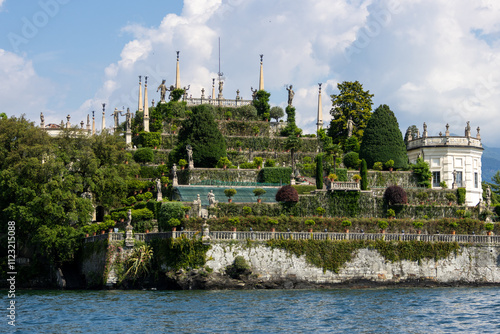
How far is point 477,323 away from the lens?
47.8 m

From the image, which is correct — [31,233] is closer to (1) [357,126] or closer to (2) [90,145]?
(2) [90,145]

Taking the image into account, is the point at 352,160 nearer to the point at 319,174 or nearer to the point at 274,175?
the point at 274,175

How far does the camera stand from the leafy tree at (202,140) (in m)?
88.9

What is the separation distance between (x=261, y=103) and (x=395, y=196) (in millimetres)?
31431

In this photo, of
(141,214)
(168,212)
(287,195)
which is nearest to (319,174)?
(287,195)

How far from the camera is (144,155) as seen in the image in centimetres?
9162

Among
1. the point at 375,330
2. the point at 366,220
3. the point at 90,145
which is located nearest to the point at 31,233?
the point at 90,145

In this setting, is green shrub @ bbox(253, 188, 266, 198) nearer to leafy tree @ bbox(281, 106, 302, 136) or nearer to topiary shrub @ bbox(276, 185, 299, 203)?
topiary shrub @ bbox(276, 185, 299, 203)

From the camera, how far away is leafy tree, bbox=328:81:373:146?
10462 centimetres

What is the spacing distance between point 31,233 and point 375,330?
3557cm

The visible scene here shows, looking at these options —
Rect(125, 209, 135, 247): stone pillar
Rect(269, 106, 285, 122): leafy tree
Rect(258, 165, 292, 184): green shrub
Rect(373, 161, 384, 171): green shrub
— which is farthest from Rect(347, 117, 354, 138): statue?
Rect(125, 209, 135, 247): stone pillar

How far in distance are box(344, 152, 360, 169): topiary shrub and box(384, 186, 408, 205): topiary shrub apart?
14.5 m

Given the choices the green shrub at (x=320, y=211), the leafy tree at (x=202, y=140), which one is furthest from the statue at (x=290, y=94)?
the green shrub at (x=320, y=211)

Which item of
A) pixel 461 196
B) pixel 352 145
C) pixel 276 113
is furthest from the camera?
pixel 276 113
